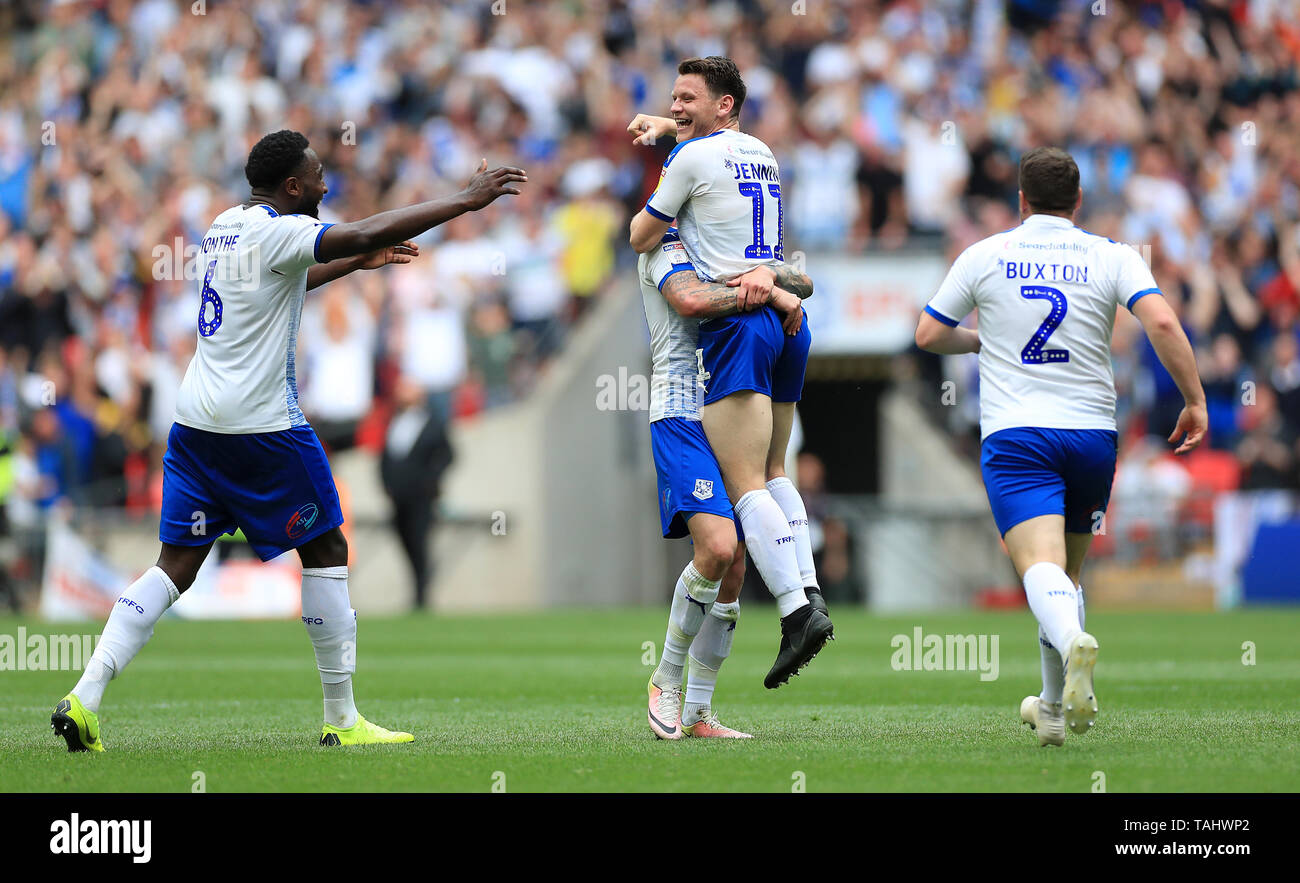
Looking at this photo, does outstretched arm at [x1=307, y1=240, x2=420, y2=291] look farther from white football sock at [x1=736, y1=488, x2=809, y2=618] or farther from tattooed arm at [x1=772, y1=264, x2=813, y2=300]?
white football sock at [x1=736, y1=488, x2=809, y2=618]

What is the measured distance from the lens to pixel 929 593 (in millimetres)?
21234

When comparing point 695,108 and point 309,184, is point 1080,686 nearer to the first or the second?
point 695,108

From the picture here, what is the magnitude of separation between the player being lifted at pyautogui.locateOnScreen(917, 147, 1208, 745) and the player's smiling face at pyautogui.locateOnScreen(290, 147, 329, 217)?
8.87ft

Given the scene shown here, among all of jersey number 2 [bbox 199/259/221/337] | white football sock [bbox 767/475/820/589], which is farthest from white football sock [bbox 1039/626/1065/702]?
jersey number 2 [bbox 199/259/221/337]

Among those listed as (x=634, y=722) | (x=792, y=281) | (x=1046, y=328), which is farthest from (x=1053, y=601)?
(x=634, y=722)

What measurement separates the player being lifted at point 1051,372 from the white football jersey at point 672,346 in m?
1.15

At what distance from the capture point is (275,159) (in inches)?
295

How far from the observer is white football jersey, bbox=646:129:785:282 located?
297 inches

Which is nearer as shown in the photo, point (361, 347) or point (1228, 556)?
point (1228, 556)

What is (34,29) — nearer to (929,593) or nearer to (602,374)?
(602,374)

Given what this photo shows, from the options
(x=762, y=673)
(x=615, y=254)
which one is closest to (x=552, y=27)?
(x=615, y=254)

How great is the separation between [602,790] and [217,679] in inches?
248

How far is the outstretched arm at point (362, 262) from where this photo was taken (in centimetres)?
777

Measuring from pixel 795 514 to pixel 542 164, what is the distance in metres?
17.5
